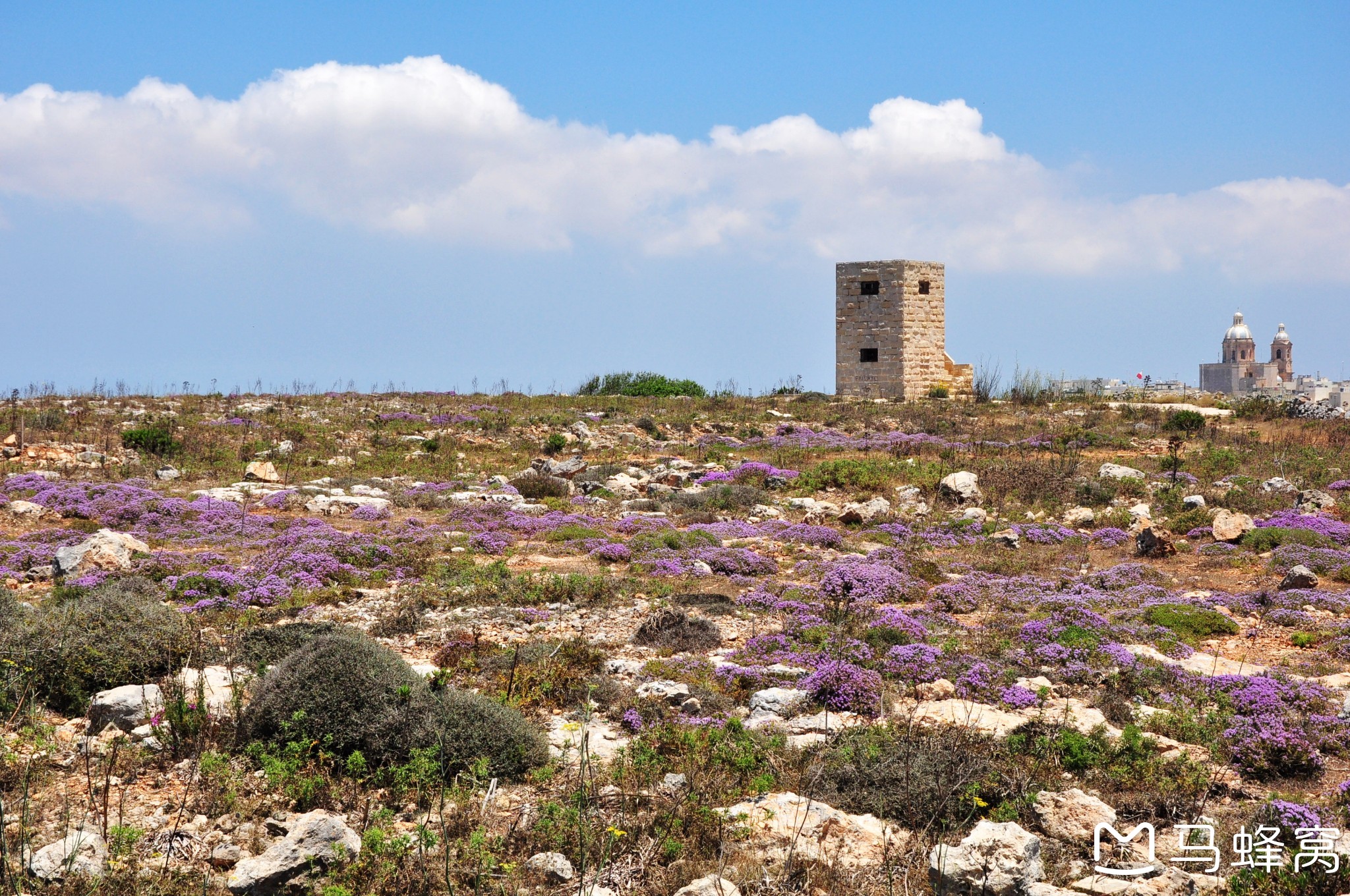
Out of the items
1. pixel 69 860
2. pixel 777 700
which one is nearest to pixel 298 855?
pixel 69 860

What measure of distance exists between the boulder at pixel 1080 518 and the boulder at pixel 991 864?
11.5m

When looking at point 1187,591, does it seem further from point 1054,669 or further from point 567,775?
point 567,775

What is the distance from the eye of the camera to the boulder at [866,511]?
52.9 feet

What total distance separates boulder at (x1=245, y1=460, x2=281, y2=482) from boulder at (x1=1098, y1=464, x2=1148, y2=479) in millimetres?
15900

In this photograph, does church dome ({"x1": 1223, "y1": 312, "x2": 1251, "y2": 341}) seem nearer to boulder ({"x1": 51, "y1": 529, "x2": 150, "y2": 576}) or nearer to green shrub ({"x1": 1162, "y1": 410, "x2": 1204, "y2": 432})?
green shrub ({"x1": 1162, "y1": 410, "x2": 1204, "y2": 432})

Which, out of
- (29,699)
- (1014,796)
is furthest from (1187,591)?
(29,699)

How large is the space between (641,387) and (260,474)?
19.2 m

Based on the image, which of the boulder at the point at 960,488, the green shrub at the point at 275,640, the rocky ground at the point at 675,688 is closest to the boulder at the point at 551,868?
A: the rocky ground at the point at 675,688

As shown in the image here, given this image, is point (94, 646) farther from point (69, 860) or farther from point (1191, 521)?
point (1191, 521)

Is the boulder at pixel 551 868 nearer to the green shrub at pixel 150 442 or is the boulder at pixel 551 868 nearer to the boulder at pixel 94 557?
the boulder at pixel 94 557

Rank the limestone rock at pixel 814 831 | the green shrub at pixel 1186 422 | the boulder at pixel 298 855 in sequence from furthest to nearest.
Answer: the green shrub at pixel 1186 422
the limestone rock at pixel 814 831
the boulder at pixel 298 855

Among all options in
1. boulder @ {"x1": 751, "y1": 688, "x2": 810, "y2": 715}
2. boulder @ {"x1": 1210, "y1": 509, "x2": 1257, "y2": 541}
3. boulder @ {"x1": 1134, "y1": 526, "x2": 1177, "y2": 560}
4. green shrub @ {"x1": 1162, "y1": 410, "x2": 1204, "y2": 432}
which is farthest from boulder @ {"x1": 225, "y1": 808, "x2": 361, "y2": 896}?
green shrub @ {"x1": 1162, "y1": 410, "x2": 1204, "y2": 432}

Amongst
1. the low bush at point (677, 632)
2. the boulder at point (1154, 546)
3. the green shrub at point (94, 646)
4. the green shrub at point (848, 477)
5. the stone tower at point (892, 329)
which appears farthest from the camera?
the stone tower at point (892, 329)

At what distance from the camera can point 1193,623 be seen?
1021 centimetres
